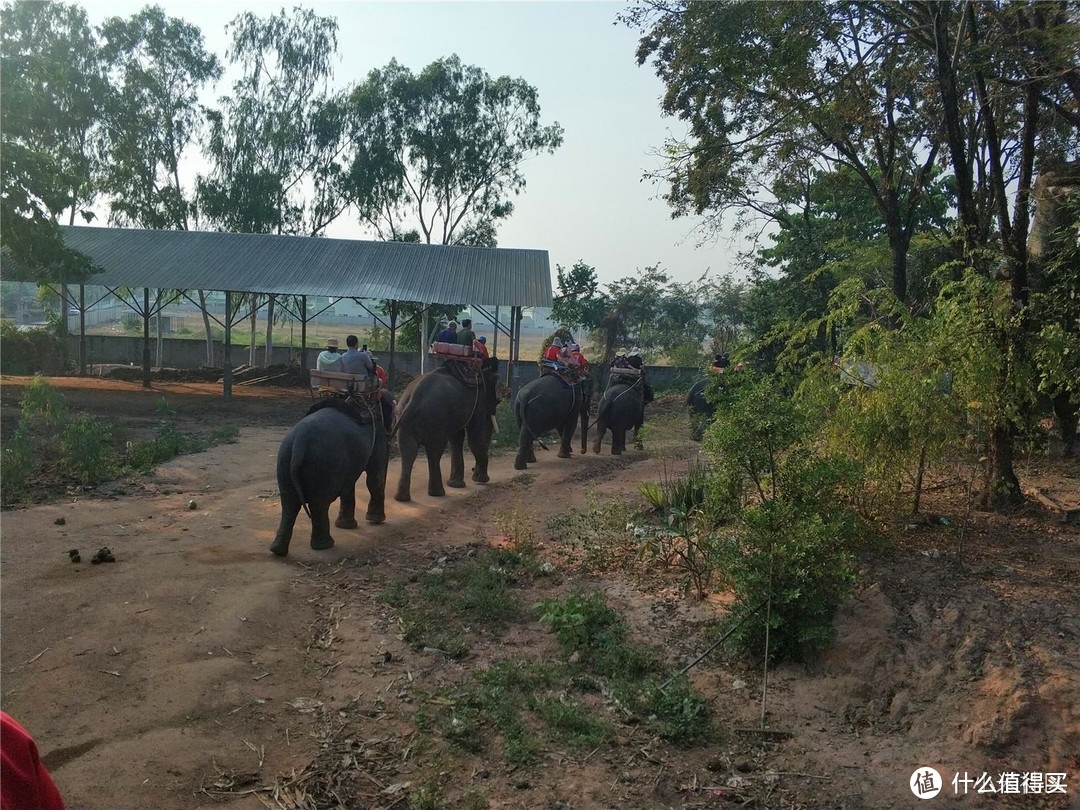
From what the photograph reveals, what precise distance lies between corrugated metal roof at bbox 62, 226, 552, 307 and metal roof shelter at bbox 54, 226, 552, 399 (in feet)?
0.09

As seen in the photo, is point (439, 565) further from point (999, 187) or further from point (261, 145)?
point (261, 145)

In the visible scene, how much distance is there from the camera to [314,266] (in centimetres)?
2555

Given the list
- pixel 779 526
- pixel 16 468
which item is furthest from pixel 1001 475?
pixel 16 468

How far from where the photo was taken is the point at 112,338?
3059 centimetres

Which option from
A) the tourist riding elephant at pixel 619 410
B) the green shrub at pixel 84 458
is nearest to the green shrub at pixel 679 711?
the green shrub at pixel 84 458

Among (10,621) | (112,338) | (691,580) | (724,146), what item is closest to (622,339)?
(724,146)

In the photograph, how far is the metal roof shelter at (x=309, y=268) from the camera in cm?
2373

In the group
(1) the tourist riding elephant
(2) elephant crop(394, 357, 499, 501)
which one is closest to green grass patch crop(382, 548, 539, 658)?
(2) elephant crop(394, 357, 499, 501)

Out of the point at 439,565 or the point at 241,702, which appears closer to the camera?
the point at 241,702

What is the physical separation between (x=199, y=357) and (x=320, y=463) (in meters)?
25.8

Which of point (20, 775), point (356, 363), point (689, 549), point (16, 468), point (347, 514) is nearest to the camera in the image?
point (20, 775)

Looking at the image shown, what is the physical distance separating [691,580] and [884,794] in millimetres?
2761

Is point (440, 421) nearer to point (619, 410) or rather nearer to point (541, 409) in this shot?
point (541, 409)

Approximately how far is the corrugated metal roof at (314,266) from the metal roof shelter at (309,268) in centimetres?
3
